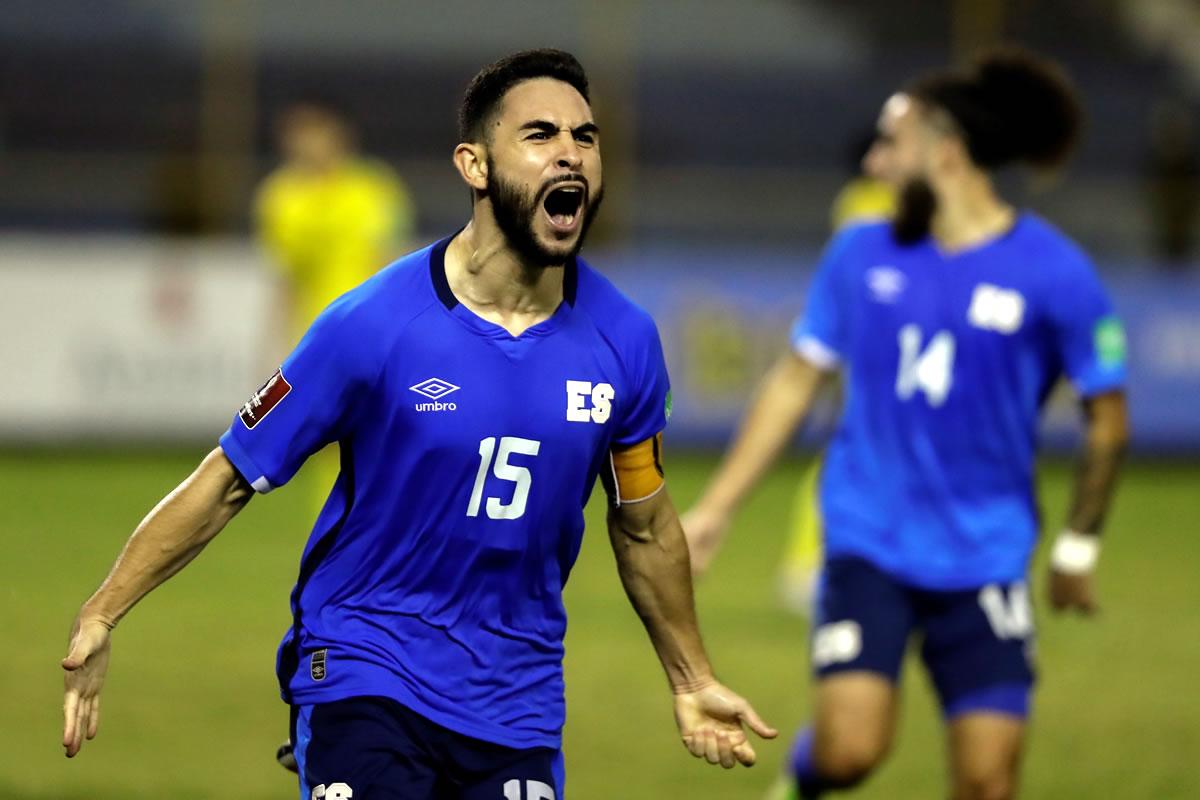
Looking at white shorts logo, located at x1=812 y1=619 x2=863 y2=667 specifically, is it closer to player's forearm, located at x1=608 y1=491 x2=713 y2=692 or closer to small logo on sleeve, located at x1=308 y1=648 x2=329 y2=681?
player's forearm, located at x1=608 y1=491 x2=713 y2=692

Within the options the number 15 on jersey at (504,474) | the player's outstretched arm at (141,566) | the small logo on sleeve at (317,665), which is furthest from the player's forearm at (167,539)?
the number 15 on jersey at (504,474)

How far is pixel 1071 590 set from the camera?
661 centimetres

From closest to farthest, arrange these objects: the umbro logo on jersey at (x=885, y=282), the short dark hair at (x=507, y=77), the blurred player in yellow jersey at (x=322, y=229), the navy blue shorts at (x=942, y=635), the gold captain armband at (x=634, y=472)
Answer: the short dark hair at (x=507, y=77)
the gold captain armband at (x=634, y=472)
the navy blue shorts at (x=942, y=635)
the umbro logo on jersey at (x=885, y=282)
the blurred player in yellow jersey at (x=322, y=229)

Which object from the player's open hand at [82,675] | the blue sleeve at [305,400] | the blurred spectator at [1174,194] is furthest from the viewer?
the blurred spectator at [1174,194]

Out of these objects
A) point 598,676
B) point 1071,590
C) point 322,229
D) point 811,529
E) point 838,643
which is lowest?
point 598,676

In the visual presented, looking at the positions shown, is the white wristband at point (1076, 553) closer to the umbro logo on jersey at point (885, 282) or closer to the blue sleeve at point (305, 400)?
the umbro logo on jersey at point (885, 282)

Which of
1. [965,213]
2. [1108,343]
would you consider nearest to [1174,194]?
[965,213]

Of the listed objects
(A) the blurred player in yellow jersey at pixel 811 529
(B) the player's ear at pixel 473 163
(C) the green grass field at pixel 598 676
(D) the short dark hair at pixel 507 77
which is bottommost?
(C) the green grass field at pixel 598 676

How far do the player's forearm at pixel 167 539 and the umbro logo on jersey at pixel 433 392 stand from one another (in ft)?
1.44

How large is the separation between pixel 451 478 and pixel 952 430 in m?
2.33

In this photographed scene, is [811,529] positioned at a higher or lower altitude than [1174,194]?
lower

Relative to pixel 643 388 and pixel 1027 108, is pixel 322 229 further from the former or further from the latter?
pixel 643 388

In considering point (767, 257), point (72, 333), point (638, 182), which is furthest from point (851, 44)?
point (72, 333)

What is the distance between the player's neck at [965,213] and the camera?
6.77 meters
